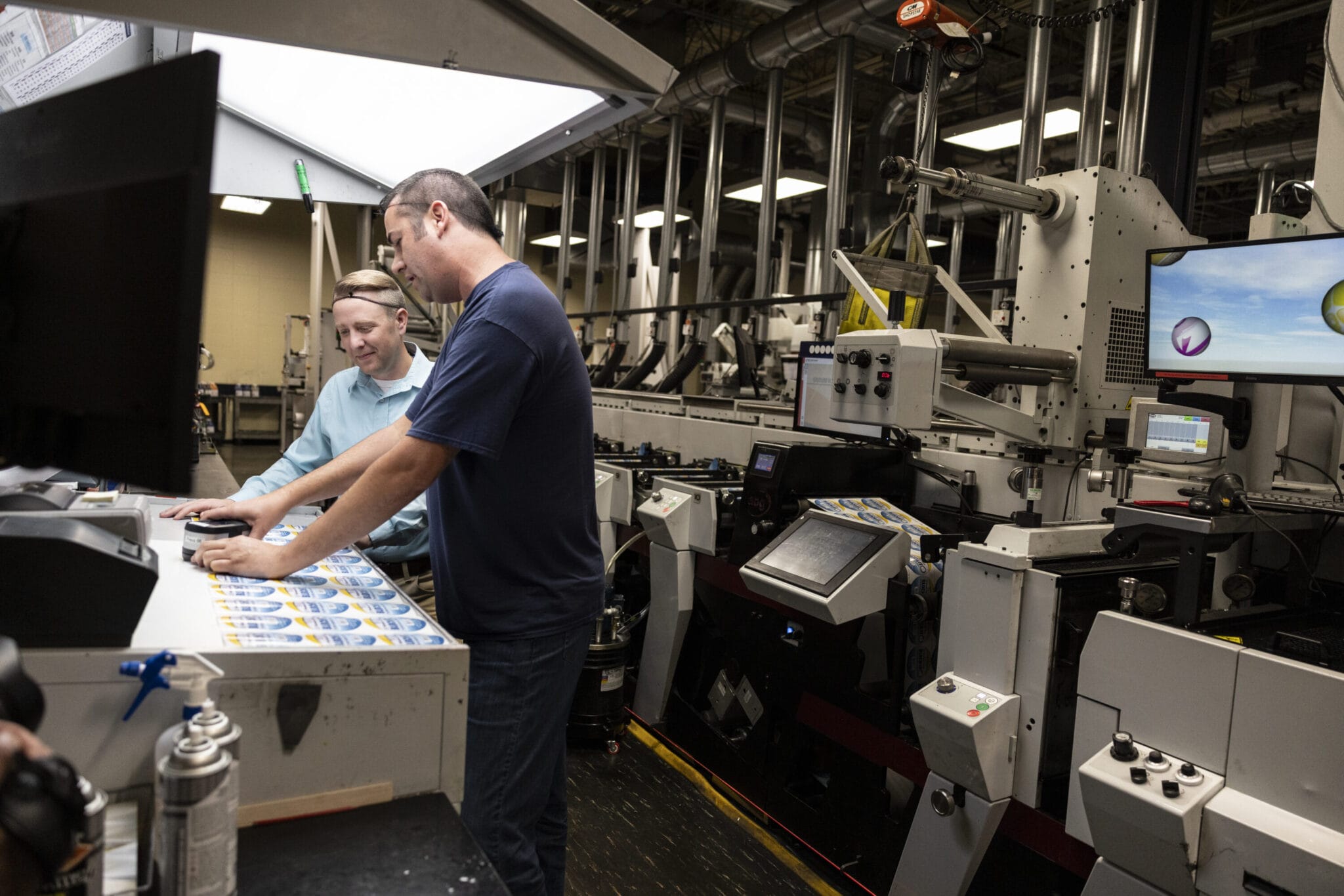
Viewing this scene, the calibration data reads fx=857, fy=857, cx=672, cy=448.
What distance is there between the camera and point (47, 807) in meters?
0.56

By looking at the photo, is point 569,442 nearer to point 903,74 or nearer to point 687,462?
point 903,74

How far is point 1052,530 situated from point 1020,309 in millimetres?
909

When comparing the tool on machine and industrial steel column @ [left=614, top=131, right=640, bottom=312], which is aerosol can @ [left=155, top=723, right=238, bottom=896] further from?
industrial steel column @ [left=614, top=131, right=640, bottom=312]

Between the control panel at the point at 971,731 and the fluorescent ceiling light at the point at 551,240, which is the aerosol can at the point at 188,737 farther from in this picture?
the fluorescent ceiling light at the point at 551,240

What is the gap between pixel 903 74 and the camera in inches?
91.0

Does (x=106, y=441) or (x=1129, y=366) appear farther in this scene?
(x=1129, y=366)

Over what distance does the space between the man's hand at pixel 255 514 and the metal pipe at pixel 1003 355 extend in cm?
148

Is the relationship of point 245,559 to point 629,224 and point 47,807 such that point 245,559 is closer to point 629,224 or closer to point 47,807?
point 47,807

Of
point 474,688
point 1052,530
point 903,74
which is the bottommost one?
point 474,688

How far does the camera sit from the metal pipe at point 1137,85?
8.79 feet

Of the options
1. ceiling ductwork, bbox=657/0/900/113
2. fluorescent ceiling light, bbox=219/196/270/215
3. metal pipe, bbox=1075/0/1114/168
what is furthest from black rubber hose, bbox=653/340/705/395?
fluorescent ceiling light, bbox=219/196/270/215

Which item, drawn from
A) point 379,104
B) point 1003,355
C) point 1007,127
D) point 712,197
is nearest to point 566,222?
point 712,197

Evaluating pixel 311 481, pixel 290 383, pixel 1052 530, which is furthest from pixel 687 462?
pixel 290 383

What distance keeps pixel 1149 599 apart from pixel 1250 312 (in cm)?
66
